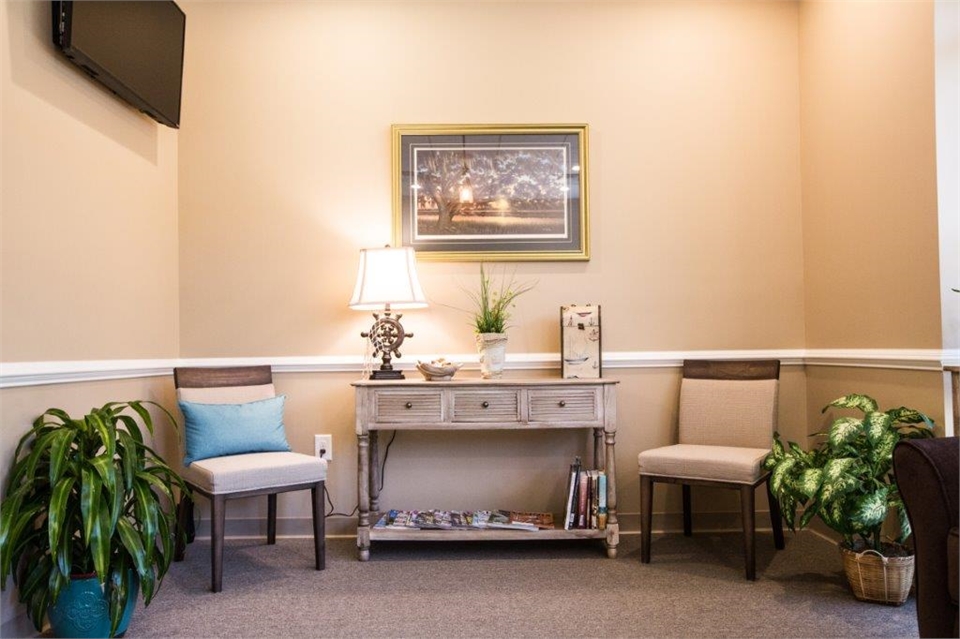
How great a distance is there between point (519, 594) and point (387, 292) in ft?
4.40

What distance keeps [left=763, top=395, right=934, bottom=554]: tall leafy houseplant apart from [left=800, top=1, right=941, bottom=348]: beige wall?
0.36 m

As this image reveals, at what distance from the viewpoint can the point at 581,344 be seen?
314cm

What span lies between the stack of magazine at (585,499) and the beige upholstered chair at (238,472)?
1012 millimetres

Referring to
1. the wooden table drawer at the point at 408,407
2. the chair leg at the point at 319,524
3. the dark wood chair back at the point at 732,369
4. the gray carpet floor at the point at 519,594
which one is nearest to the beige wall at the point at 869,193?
the dark wood chair back at the point at 732,369

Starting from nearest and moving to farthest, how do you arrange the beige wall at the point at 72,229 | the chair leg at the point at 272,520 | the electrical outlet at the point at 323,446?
the beige wall at the point at 72,229
the chair leg at the point at 272,520
the electrical outlet at the point at 323,446

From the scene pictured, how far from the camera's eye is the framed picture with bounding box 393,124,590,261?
3.37m

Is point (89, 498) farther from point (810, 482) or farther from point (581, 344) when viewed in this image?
point (810, 482)

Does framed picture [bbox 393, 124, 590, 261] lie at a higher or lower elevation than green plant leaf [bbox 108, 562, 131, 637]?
higher

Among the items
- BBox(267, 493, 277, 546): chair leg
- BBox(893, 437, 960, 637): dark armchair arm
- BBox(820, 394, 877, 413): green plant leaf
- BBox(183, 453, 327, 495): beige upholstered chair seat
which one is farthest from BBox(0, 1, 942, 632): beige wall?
BBox(893, 437, 960, 637): dark armchair arm

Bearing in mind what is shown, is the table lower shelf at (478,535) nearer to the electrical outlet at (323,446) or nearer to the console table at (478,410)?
the console table at (478,410)

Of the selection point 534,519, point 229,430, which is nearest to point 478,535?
point 534,519

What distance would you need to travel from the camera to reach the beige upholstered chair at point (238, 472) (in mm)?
2582

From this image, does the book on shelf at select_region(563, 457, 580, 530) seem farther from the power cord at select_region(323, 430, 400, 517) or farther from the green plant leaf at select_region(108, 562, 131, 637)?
the green plant leaf at select_region(108, 562, 131, 637)

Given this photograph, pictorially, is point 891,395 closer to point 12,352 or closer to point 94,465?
point 94,465
